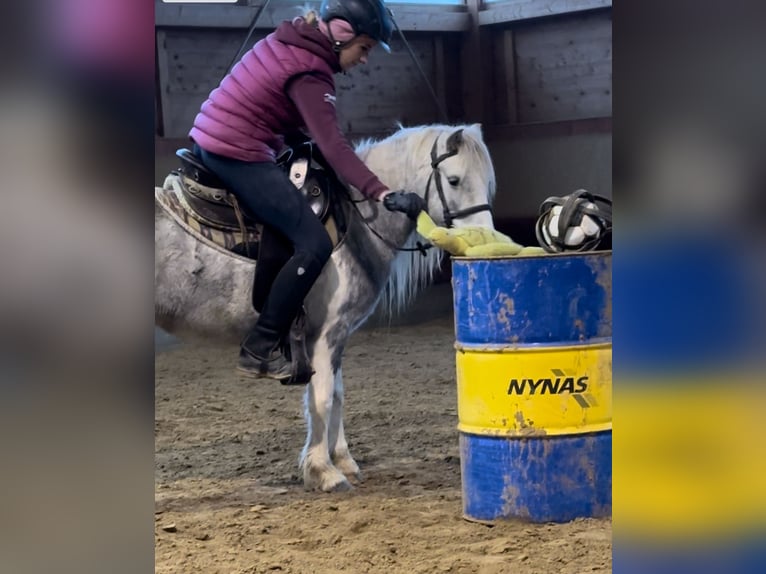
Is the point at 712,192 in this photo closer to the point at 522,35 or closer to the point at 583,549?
the point at 583,549

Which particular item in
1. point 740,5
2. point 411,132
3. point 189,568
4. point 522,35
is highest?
point 522,35

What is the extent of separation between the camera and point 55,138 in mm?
729

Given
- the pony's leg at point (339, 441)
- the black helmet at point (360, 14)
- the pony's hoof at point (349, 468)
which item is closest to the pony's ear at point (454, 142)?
the black helmet at point (360, 14)

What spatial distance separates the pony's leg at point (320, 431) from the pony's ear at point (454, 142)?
842 millimetres

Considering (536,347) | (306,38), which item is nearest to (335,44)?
(306,38)

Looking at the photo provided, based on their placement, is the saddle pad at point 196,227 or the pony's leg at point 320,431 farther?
the pony's leg at point 320,431

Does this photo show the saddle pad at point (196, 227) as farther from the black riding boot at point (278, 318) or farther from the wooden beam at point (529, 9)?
the wooden beam at point (529, 9)

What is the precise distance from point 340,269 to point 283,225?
0.98ft

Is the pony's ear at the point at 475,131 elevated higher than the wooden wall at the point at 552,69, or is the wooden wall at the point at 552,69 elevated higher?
the wooden wall at the point at 552,69

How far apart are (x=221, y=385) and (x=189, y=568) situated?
9.63 ft

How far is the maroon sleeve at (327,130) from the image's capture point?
3.00m

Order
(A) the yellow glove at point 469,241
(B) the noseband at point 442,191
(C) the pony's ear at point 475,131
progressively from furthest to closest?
(C) the pony's ear at point 475,131 < (B) the noseband at point 442,191 < (A) the yellow glove at point 469,241

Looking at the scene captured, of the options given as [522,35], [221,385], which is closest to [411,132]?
[221,385]

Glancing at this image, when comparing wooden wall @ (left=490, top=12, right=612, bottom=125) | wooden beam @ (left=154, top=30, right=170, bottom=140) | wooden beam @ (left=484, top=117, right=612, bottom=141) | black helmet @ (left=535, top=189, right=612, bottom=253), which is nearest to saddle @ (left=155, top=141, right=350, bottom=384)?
black helmet @ (left=535, top=189, right=612, bottom=253)
